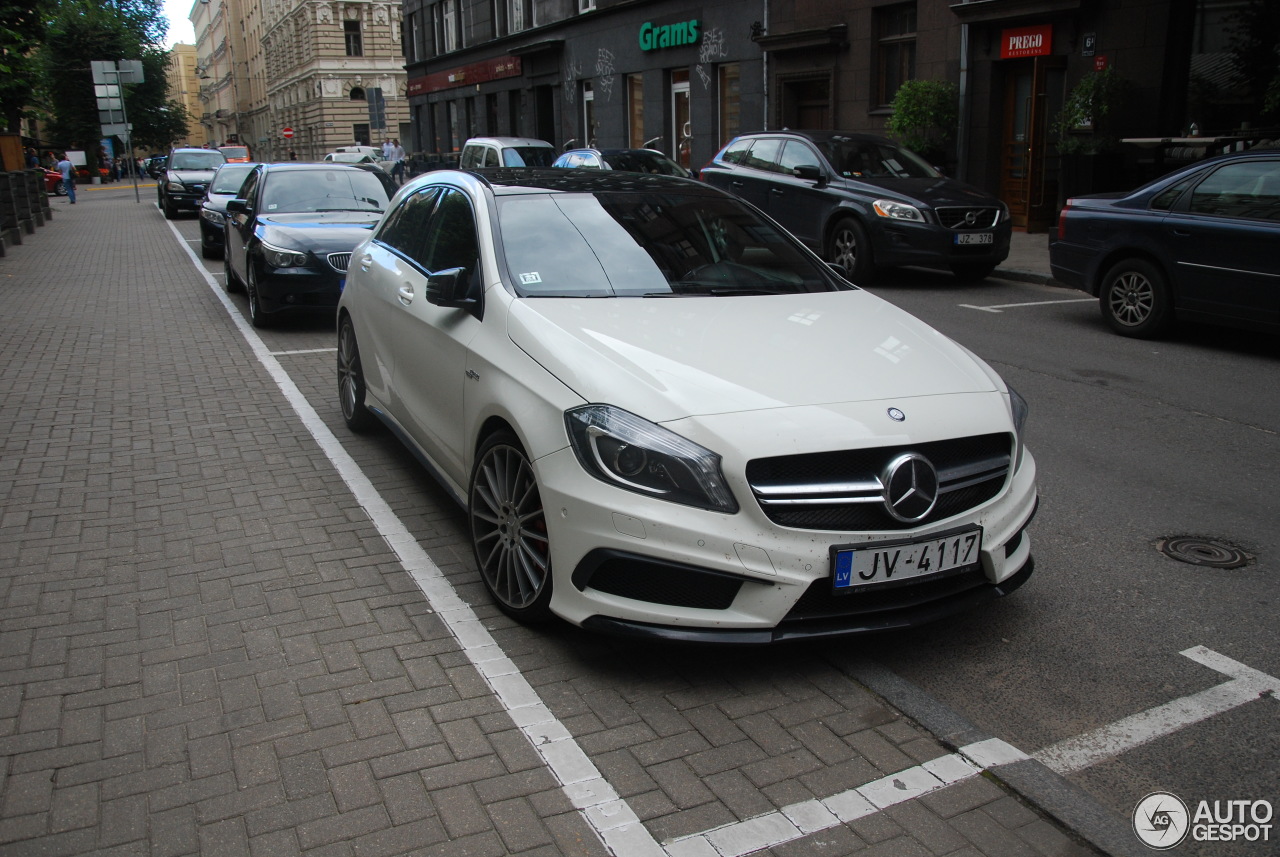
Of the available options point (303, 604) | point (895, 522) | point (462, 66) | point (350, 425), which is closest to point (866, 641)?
point (895, 522)

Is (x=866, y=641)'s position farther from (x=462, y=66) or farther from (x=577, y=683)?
(x=462, y=66)

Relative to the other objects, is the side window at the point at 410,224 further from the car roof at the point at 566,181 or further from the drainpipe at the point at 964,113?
the drainpipe at the point at 964,113

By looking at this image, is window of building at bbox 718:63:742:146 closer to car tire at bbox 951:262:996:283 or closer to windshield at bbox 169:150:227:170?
car tire at bbox 951:262:996:283

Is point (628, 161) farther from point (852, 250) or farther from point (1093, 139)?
point (1093, 139)

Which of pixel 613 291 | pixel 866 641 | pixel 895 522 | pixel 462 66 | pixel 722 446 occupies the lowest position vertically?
pixel 866 641

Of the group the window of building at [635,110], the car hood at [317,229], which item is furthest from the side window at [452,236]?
the window of building at [635,110]

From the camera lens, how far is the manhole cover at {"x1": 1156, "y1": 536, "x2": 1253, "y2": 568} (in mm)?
4598

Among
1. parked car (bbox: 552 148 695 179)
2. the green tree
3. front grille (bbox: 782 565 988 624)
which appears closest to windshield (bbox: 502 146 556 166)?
parked car (bbox: 552 148 695 179)

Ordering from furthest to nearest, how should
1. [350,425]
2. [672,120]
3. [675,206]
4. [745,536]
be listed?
[672,120]
[350,425]
[675,206]
[745,536]

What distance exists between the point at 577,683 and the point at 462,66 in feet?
144

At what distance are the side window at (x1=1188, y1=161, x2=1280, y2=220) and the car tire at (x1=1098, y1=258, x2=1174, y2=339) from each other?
662 millimetres

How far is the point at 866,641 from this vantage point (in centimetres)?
389

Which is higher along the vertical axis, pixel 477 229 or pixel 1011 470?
pixel 477 229

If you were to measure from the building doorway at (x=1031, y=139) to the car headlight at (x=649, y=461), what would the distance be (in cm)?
1573
